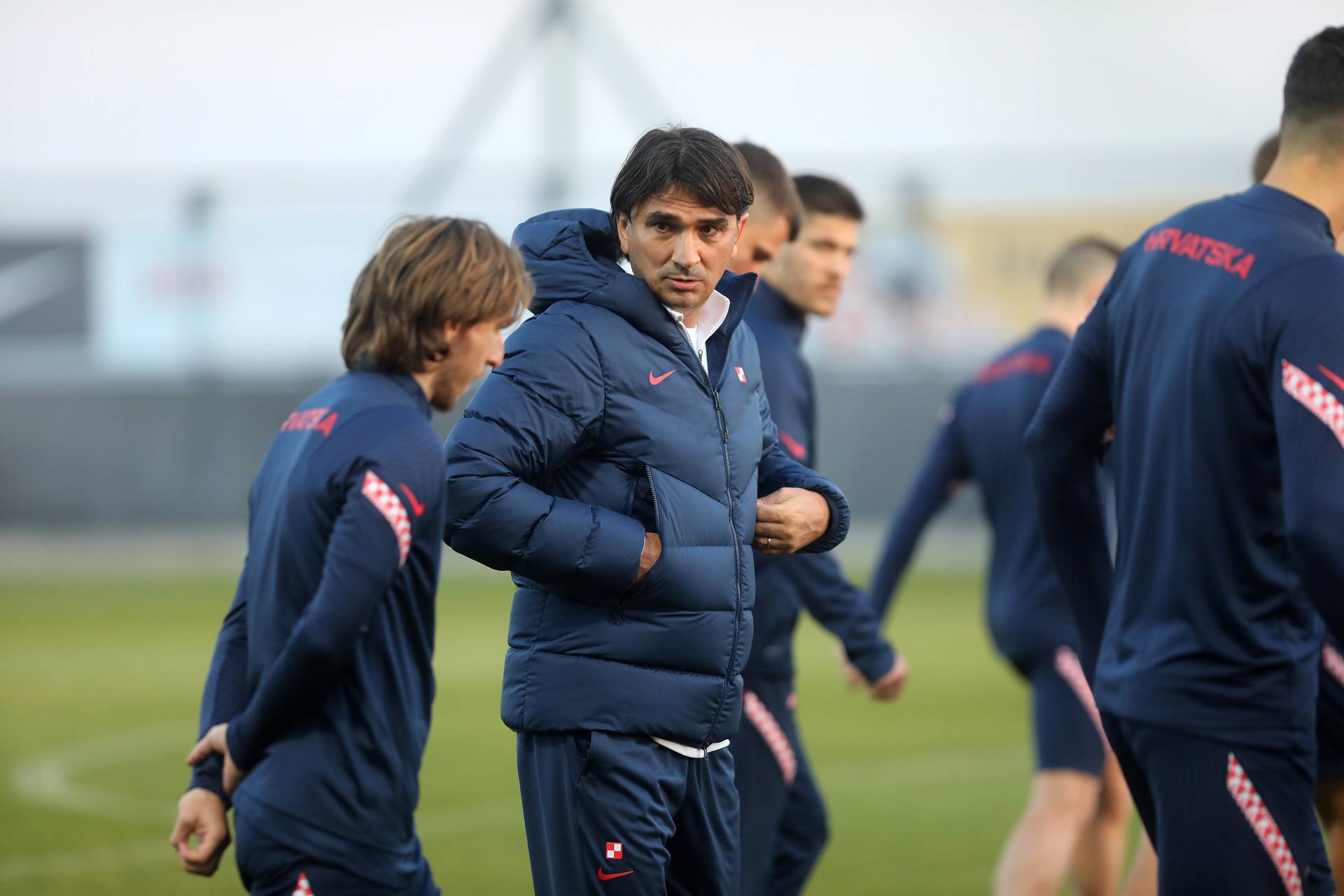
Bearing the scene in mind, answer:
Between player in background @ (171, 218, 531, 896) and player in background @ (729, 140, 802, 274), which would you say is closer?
player in background @ (171, 218, 531, 896)

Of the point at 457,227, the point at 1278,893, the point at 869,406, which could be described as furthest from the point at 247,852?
the point at 869,406

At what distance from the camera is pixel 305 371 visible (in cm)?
2097

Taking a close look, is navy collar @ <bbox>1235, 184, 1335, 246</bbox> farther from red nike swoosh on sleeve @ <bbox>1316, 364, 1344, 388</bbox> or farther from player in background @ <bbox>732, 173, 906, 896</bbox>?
player in background @ <bbox>732, 173, 906, 896</bbox>

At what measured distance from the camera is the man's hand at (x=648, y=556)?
3.19m

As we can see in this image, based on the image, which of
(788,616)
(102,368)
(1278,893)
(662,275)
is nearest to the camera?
(1278,893)

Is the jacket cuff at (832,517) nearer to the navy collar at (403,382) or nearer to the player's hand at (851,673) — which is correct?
the navy collar at (403,382)

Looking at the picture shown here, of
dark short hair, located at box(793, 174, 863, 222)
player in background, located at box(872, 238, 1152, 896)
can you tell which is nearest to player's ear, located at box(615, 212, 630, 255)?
dark short hair, located at box(793, 174, 863, 222)

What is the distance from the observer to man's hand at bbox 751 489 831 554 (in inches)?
137

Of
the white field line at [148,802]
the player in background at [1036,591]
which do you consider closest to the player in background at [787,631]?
the player in background at [1036,591]

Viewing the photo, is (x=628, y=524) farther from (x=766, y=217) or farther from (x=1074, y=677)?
(x=1074, y=677)

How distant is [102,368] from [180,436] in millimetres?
1258

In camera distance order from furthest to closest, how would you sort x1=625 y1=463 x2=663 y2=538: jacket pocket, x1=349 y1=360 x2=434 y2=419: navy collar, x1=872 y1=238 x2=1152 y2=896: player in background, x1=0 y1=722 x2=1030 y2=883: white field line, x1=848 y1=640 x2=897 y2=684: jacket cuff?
x1=0 y1=722 x2=1030 y2=883: white field line, x1=872 y1=238 x2=1152 y2=896: player in background, x1=848 y1=640 x2=897 y2=684: jacket cuff, x1=625 y1=463 x2=663 y2=538: jacket pocket, x1=349 y1=360 x2=434 y2=419: navy collar

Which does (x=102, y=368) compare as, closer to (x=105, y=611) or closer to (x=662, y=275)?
(x=105, y=611)

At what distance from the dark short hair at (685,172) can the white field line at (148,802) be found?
4.05 metres
